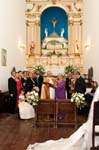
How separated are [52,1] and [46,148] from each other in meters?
A: 15.9

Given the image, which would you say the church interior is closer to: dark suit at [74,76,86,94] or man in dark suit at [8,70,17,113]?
man in dark suit at [8,70,17,113]

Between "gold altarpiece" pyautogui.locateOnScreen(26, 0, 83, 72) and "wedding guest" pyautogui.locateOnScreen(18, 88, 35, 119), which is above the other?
"gold altarpiece" pyautogui.locateOnScreen(26, 0, 83, 72)

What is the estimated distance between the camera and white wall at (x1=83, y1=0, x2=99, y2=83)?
1702 centimetres

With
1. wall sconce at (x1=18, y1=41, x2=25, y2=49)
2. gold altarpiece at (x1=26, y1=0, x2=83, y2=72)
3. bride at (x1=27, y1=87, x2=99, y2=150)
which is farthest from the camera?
gold altarpiece at (x1=26, y1=0, x2=83, y2=72)

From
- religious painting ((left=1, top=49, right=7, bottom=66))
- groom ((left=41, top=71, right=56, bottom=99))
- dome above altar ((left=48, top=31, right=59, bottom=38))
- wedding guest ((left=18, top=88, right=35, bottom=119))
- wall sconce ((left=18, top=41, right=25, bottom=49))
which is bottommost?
wedding guest ((left=18, top=88, right=35, bottom=119))

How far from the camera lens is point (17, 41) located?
1883cm

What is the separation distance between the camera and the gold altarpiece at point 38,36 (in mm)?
21484

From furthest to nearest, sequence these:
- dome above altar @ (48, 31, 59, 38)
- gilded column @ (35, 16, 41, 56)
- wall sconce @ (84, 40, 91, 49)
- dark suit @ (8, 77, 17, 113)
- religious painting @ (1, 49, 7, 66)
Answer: dome above altar @ (48, 31, 59, 38) → gilded column @ (35, 16, 41, 56) → wall sconce @ (84, 40, 91, 49) → religious painting @ (1, 49, 7, 66) → dark suit @ (8, 77, 17, 113)

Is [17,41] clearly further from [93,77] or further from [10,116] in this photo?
[10,116]

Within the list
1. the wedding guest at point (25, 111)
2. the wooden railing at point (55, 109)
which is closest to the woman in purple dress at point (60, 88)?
A: the wedding guest at point (25, 111)

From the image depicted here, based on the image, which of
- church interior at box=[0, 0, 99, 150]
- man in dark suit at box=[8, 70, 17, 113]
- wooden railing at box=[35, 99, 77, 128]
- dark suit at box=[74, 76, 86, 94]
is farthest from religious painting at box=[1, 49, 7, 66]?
wooden railing at box=[35, 99, 77, 128]

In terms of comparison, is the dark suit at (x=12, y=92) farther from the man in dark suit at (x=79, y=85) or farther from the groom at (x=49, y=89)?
the man in dark suit at (x=79, y=85)

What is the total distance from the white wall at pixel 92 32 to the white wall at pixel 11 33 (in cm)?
366

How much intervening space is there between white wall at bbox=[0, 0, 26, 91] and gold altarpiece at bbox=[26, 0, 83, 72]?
886 millimetres
